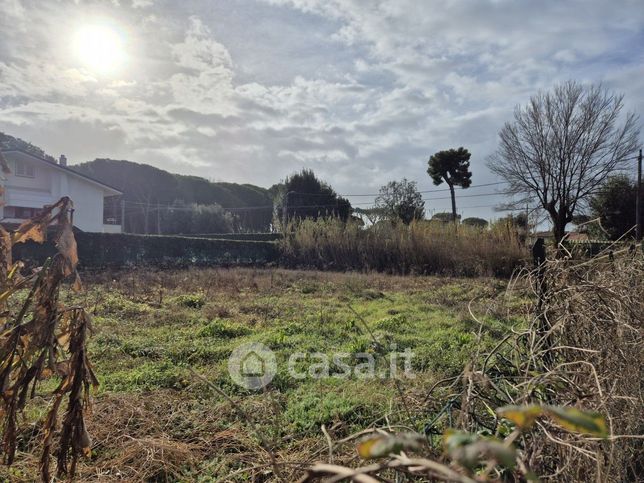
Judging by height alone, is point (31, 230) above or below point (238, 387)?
above

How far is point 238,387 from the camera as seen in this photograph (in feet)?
12.5

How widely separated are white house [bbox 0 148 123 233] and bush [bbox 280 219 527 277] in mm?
12309

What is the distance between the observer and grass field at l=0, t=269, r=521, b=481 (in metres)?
→ 2.46

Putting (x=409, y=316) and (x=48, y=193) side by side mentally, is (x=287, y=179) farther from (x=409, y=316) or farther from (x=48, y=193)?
(x=409, y=316)

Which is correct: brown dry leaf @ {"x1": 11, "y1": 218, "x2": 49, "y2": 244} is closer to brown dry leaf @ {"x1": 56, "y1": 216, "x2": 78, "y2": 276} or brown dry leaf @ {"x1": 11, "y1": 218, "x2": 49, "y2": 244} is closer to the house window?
brown dry leaf @ {"x1": 56, "y1": 216, "x2": 78, "y2": 276}

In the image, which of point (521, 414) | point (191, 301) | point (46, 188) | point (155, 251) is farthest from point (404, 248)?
point (46, 188)

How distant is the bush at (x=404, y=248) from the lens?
1463cm

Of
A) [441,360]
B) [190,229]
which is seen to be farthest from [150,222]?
[441,360]

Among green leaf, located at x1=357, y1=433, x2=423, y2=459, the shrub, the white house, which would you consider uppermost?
the white house

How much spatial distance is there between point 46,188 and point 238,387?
25291 millimetres

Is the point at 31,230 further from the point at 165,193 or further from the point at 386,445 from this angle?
the point at 165,193

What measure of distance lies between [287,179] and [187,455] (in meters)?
30.8

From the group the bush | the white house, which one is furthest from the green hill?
the bush

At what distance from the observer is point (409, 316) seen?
700 centimetres
